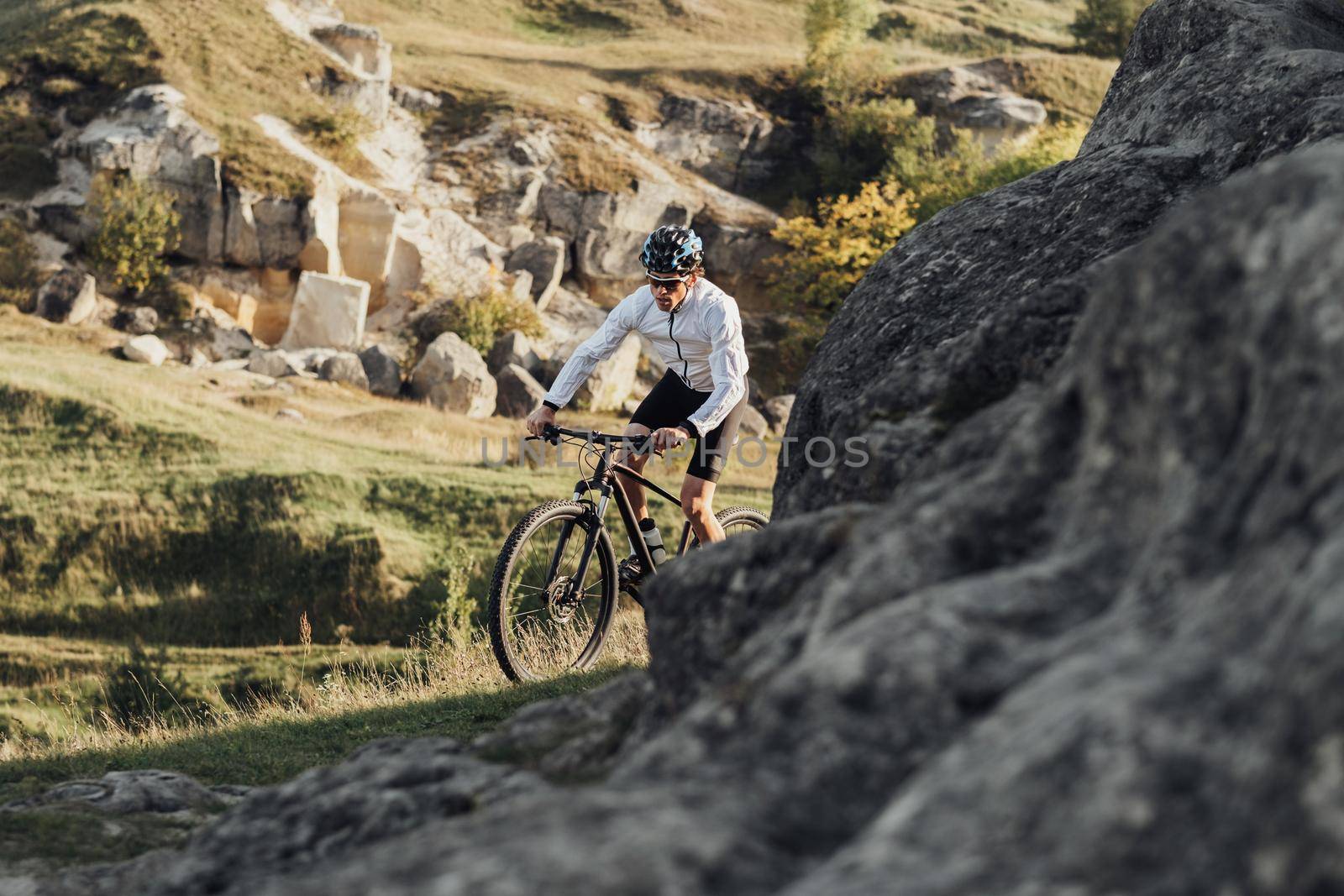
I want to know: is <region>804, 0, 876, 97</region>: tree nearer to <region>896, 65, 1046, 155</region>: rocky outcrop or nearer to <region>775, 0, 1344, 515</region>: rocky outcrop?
<region>896, 65, 1046, 155</region>: rocky outcrop

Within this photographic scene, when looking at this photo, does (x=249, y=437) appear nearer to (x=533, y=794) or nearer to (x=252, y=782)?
(x=252, y=782)

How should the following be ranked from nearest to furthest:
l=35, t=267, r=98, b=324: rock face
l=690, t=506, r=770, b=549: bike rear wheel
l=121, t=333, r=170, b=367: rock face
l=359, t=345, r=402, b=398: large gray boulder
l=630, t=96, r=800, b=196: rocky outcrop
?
1. l=690, t=506, r=770, b=549: bike rear wheel
2. l=121, t=333, r=170, b=367: rock face
3. l=35, t=267, r=98, b=324: rock face
4. l=359, t=345, r=402, b=398: large gray boulder
5. l=630, t=96, r=800, b=196: rocky outcrop

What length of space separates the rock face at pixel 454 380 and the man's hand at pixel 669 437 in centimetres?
3286

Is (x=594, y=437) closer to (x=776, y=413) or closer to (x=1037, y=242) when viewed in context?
(x=1037, y=242)

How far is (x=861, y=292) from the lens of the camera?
25.7 feet

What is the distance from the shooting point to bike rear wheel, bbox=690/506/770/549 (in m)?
9.87

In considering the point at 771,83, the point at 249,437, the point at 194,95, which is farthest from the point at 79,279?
the point at 771,83

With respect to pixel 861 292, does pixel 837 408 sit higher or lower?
lower

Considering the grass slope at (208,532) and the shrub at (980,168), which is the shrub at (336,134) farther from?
the grass slope at (208,532)

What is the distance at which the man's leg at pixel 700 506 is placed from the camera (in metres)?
8.88

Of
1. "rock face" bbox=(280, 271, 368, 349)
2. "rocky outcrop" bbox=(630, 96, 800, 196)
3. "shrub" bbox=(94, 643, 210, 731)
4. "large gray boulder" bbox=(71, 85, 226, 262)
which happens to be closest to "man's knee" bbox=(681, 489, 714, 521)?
"shrub" bbox=(94, 643, 210, 731)

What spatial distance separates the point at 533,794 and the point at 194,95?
171ft

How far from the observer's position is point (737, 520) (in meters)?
10.1

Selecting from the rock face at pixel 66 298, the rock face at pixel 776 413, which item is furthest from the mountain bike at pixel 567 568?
the rock face at pixel 66 298
